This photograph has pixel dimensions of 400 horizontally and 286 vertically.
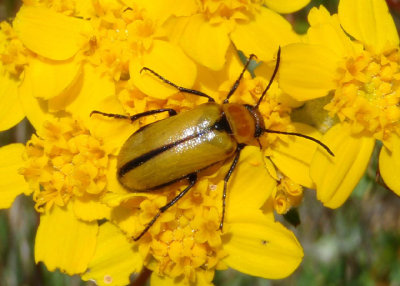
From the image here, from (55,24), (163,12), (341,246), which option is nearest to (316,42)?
(163,12)

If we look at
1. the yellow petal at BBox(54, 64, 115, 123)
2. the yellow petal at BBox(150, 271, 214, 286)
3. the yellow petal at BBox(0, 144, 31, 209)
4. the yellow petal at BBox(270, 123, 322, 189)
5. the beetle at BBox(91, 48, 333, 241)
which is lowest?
the yellow petal at BBox(150, 271, 214, 286)

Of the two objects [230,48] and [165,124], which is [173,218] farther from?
[230,48]

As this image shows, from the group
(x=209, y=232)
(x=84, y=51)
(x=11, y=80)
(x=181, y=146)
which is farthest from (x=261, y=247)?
(x=11, y=80)

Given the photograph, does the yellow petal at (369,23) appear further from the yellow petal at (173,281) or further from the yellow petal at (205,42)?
the yellow petal at (173,281)

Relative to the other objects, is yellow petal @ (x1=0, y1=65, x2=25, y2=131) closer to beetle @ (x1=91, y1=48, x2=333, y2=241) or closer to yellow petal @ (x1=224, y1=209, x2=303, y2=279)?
beetle @ (x1=91, y1=48, x2=333, y2=241)

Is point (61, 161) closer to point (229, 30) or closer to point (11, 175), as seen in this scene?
point (11, 175)

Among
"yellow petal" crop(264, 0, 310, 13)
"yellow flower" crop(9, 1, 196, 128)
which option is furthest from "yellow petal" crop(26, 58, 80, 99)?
"yellow petal" crop(264, 0, 310, 13)
